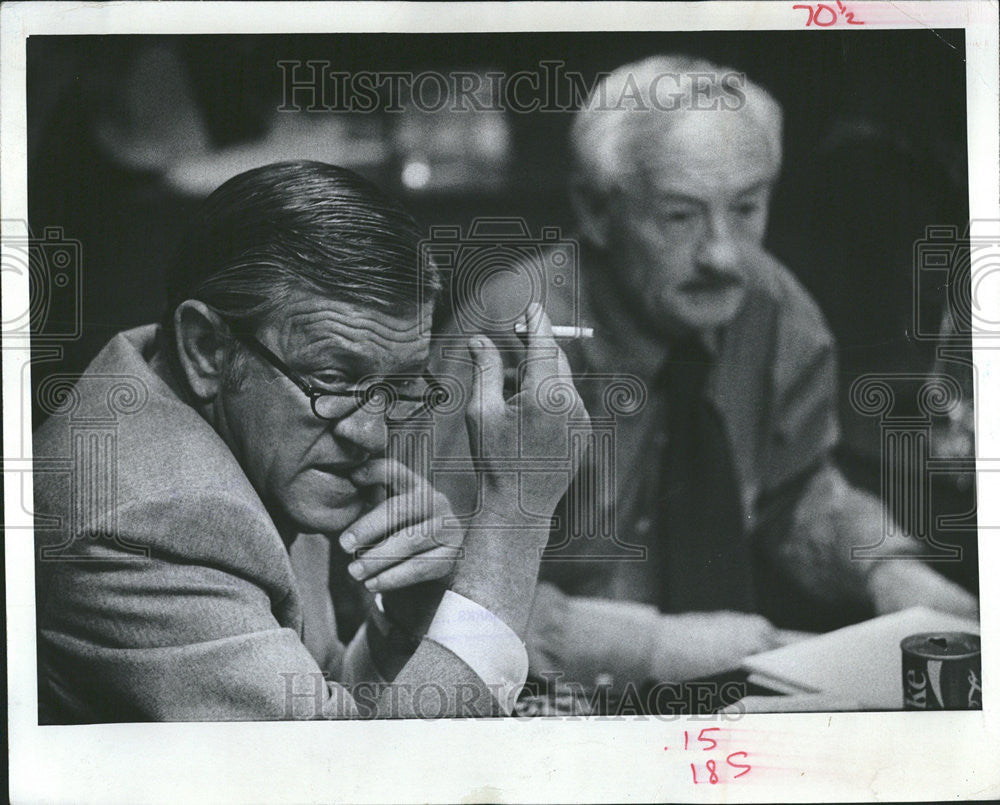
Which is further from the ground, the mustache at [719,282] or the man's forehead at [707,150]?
the man's forehead at [707,150]

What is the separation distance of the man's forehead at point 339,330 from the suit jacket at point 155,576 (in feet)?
1.06

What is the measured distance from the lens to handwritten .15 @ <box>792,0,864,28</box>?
8.03 feet

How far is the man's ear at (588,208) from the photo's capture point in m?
2.42

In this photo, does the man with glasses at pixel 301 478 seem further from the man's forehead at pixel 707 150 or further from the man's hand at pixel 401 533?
the man's forehead at pixel 707 150

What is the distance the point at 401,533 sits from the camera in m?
2.40

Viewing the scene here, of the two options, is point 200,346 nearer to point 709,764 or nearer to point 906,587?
point 709,764

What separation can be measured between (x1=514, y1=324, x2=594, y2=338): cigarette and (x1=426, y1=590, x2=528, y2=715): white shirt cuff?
2.29 feet

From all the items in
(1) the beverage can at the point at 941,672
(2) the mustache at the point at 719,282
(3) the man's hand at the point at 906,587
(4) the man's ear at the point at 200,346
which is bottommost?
(1) the beverage can at the point at 941,672

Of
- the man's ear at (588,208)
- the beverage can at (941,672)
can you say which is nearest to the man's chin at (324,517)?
the man's ear at (588,208)

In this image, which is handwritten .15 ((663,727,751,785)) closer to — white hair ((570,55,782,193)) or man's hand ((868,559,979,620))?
man's hand ((868,559,979,620))

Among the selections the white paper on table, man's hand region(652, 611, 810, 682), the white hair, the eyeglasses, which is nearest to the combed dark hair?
the eyeglasses

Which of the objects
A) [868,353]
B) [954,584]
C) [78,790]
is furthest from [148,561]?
[954,584]

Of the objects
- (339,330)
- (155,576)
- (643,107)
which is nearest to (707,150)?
(643,107)

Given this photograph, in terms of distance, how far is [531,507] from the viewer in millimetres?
2408
